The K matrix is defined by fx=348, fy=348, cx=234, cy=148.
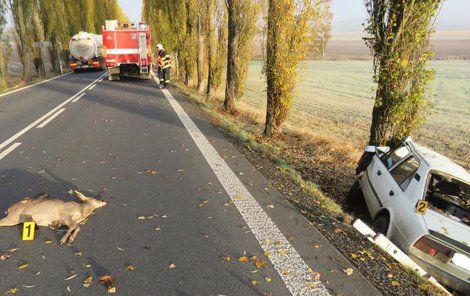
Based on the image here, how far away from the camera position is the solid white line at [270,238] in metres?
3.29

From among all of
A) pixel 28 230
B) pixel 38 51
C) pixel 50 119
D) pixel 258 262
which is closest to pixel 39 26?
pixel 38 51

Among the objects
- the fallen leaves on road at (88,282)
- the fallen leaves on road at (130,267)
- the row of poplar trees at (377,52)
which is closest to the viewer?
the fallen leaves on road at (88,282)

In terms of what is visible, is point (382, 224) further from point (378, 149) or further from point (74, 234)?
point (74, 234)

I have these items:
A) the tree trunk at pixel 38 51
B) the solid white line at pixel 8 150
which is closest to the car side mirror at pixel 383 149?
the solid white line at pixel 8 150

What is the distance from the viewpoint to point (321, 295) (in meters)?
3.14

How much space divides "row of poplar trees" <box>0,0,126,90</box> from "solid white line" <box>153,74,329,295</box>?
62.3 ft

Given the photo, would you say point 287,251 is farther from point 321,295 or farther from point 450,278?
point 450,278

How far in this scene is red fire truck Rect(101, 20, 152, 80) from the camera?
791 inches

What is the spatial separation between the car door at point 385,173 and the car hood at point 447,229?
2.63ft

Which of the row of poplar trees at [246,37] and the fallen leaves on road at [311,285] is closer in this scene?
the fallen leaves on road at [311,285]

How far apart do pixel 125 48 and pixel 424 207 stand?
63.3 feet

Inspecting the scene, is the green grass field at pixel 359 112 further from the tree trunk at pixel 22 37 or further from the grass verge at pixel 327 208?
the tree trunk at pixel 22 37

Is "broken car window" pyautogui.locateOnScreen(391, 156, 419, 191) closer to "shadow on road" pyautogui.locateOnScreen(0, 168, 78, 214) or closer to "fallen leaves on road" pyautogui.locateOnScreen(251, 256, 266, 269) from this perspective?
"fallen leaves on road" pyautogui.locateOnScreen(251, 256, 266, 269)

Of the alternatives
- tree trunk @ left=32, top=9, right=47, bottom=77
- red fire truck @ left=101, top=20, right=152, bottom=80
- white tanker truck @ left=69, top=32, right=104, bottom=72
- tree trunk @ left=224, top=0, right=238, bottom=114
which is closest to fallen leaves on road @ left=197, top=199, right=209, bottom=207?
tree trunk @ left=224, top=0, right=238, bottom=114
